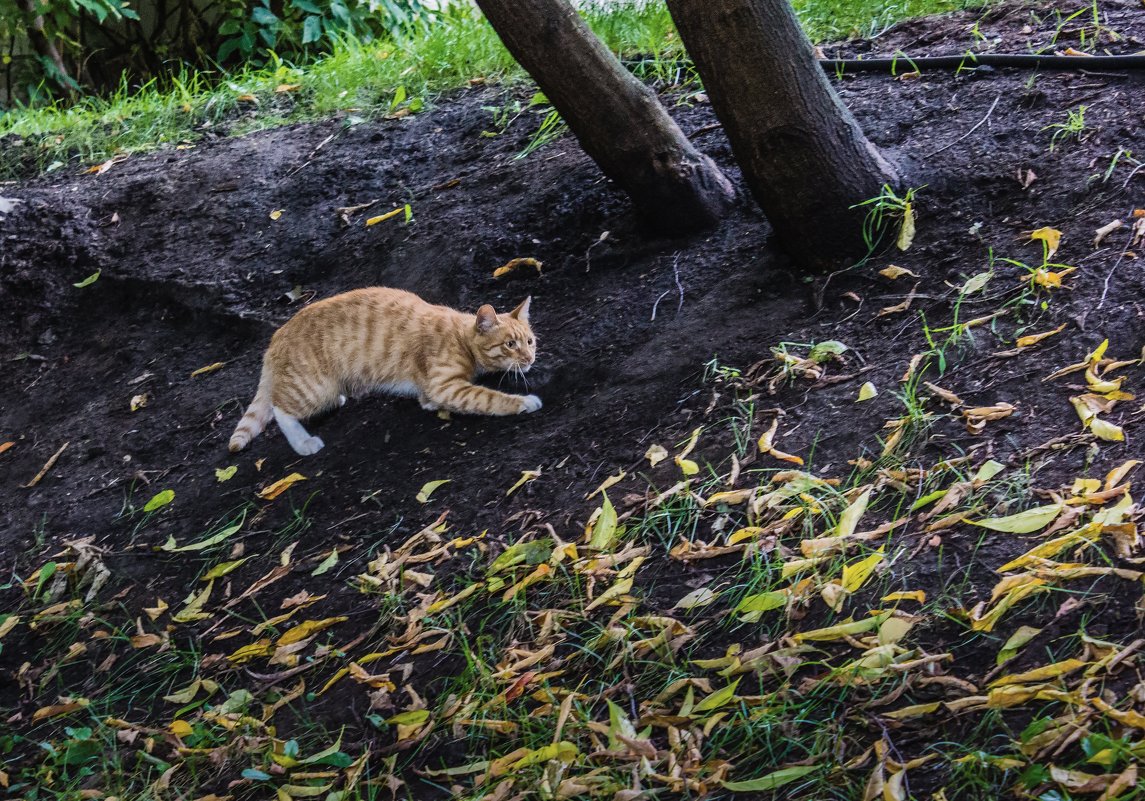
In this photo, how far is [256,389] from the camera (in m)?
5.18

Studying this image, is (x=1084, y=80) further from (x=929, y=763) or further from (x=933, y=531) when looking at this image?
(x=929, y=763)

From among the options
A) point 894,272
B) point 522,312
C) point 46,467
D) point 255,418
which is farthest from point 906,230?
point 46,467

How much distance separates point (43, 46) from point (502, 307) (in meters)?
7.03

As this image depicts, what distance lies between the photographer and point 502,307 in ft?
16.8

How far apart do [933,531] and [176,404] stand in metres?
3.77

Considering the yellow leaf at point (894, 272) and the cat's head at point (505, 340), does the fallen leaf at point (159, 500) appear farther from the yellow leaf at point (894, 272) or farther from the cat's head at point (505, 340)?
the yellow leaf at point (894, 272)

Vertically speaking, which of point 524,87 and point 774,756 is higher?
point 524,87

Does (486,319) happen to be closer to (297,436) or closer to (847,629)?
(297,436)

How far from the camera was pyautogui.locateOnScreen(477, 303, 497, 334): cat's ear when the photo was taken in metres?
4.48

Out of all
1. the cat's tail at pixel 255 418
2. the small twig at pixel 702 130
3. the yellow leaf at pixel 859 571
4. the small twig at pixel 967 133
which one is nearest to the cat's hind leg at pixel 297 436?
the cat's tail at pixel 255 418

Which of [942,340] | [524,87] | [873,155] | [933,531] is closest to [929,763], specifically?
[933,531]

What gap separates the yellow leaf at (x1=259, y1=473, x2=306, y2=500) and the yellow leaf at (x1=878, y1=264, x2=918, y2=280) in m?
2.55

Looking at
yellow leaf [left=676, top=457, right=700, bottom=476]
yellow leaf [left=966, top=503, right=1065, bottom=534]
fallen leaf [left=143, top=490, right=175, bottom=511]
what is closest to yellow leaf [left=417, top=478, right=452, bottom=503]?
yellow leaf [left=676, top=457, right=700, bottom=476]

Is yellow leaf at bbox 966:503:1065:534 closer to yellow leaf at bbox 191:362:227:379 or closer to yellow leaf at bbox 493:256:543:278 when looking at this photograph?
yellow leaf at bbox 493:256:543:278
